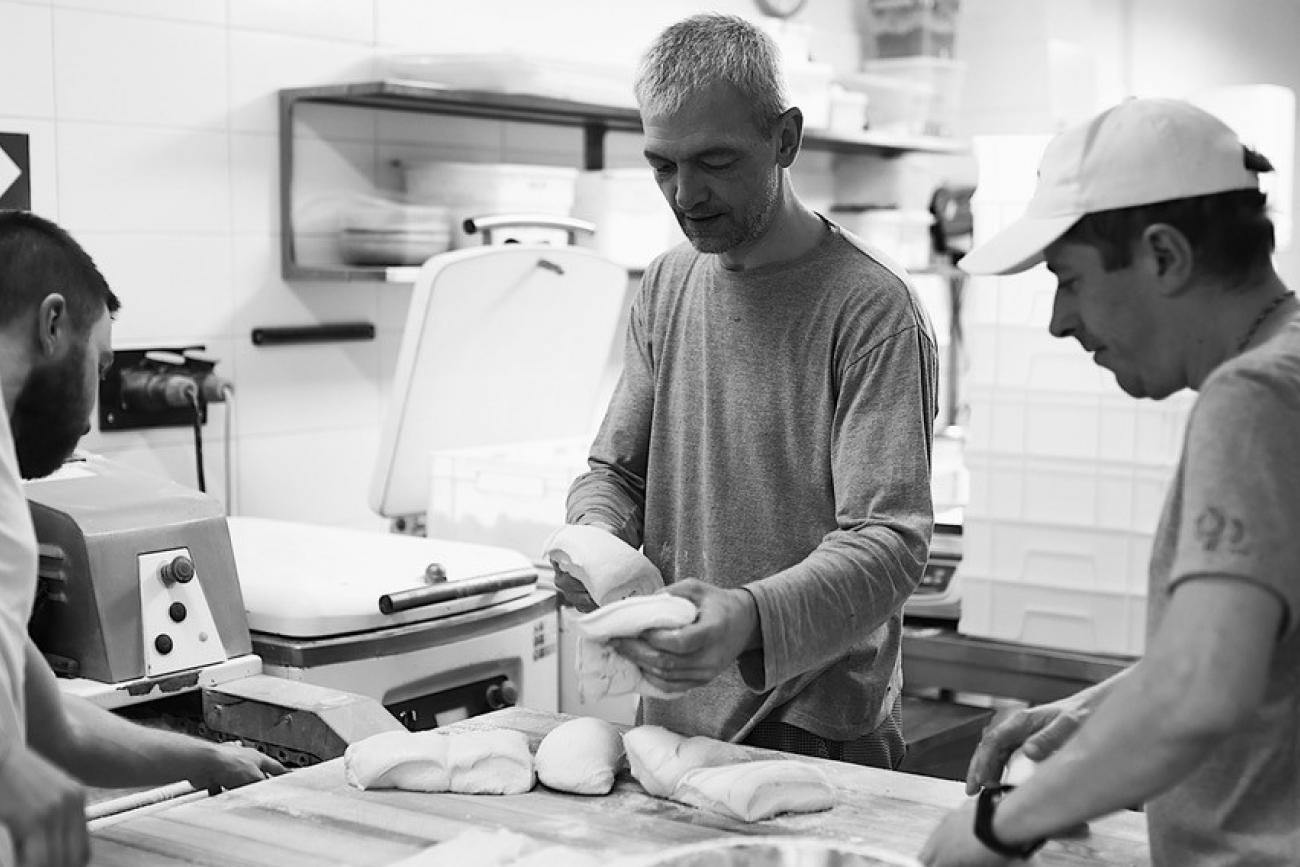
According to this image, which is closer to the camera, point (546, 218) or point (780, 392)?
point (780, 392)

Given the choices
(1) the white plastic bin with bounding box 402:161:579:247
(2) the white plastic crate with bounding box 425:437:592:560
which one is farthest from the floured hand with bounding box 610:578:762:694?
(1) the white plastic bin with bounding box 402:161:579:247

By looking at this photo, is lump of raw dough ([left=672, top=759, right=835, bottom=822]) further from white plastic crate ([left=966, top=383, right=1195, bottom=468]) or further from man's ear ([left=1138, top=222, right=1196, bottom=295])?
white plastic crate ([left=966, top=383, right=1195, bottom=468])

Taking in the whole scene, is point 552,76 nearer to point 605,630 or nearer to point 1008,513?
point 1008,513

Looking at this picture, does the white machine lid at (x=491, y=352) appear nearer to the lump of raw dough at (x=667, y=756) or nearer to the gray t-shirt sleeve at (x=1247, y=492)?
the lump of raw dough at (x=667, y=756)

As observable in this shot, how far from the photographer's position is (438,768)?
6.05ft

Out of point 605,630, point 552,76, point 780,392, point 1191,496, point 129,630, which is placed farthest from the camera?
point 552,76

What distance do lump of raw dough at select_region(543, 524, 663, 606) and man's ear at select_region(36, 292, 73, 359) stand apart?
629mm

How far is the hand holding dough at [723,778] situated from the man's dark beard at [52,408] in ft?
2.50

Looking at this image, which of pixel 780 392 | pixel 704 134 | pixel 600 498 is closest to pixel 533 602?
pixel 600 498

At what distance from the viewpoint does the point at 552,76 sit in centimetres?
359

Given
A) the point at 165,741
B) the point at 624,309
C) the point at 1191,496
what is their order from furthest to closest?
the point at 624,309 → the point at 165,741 → the point at 1191,496

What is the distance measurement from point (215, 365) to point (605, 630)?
6.18ft

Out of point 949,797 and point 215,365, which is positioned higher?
point 215,365

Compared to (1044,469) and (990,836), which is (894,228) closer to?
(1044,469)
